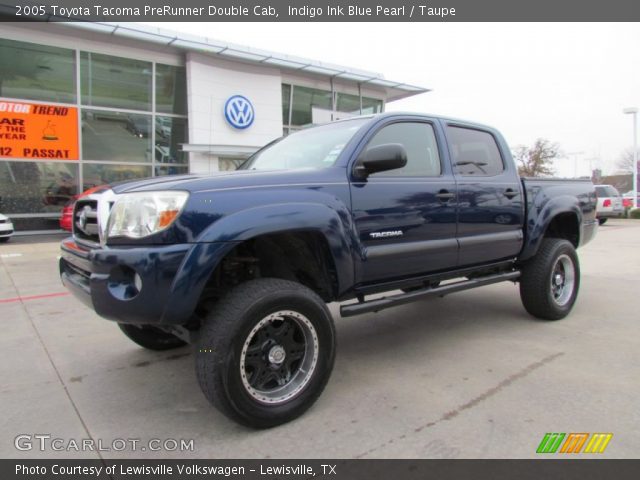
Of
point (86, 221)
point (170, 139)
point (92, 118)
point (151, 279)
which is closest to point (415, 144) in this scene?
point (151, 279)

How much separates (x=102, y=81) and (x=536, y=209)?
14938 millimetres

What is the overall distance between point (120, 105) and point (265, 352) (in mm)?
15216

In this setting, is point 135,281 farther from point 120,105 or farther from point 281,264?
point 120,105

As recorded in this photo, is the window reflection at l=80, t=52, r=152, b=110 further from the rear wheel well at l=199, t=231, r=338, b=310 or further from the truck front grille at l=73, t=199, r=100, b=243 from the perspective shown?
the rear wheel well at l=199, t=231, r=338, b=310

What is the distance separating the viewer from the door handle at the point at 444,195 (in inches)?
138

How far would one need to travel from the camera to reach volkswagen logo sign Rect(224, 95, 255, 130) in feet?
54.2

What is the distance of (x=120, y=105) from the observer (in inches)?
604

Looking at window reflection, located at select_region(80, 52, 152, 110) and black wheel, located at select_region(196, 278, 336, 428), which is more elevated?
window reflection, located at select_region(80, 52, 152, 110)

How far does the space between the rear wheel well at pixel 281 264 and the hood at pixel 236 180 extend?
0.34 metres

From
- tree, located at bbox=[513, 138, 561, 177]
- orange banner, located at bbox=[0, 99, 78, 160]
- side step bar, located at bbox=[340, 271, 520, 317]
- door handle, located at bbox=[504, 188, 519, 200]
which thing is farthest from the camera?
tree, located at bbox=[513, 138, 561, 177]

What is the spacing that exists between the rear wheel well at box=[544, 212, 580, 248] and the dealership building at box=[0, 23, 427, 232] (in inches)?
348

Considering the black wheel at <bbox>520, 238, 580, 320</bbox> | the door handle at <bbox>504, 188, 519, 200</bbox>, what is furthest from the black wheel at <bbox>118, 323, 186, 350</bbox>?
the black wheel at <bbox>520, 238, 580, 320</bbox>

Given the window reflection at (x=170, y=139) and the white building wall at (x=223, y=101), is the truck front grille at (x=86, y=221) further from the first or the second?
the window reflection at (x=170, y=139)
